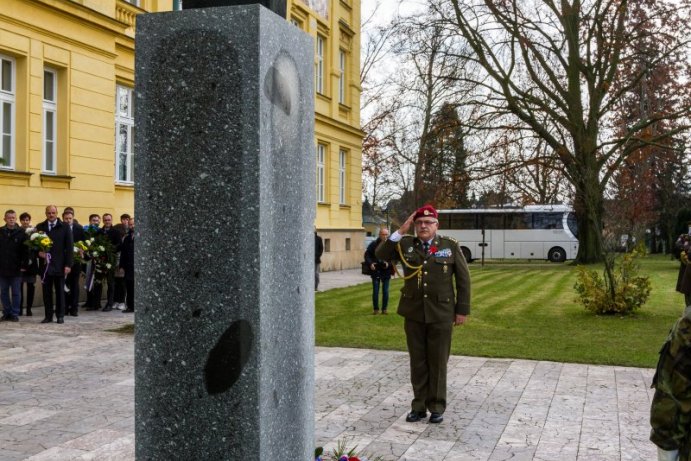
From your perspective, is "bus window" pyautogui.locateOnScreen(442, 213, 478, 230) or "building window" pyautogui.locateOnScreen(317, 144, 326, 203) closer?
"building window" pyautogui.locateOnScreen(317, 144, 326, 203)

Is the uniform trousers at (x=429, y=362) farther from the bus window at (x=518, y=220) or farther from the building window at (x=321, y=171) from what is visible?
the bus window at (x=518, y=220)

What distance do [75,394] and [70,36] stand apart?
11.4 m

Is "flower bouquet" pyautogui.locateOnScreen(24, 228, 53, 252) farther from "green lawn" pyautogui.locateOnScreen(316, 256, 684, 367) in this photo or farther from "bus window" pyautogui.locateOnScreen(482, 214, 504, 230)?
"bus window" pyautogui.locateOnScreen(482, 214, 504, 230)

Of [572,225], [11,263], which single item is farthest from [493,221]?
[11,263]

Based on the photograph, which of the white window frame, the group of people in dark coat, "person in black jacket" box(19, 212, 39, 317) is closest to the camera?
the group of people in dark coat

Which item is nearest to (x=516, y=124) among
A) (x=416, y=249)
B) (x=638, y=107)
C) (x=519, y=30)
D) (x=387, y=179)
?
(x=519, y=30)

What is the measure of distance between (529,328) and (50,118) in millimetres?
11192

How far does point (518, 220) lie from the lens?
46.5 metres

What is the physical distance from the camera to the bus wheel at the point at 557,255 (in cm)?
4569

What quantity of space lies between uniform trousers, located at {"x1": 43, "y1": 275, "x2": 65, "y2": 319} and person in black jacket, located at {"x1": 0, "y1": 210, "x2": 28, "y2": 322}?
0.66m

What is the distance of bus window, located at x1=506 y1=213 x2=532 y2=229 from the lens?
151 ft

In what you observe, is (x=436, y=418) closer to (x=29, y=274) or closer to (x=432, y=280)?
(x=432, y=280)

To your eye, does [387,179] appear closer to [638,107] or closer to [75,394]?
[638,107]

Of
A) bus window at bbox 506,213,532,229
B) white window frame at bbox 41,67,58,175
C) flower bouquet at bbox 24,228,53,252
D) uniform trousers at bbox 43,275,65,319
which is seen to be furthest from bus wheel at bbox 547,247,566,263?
flower bouquet at bbox 24,228,53,252
